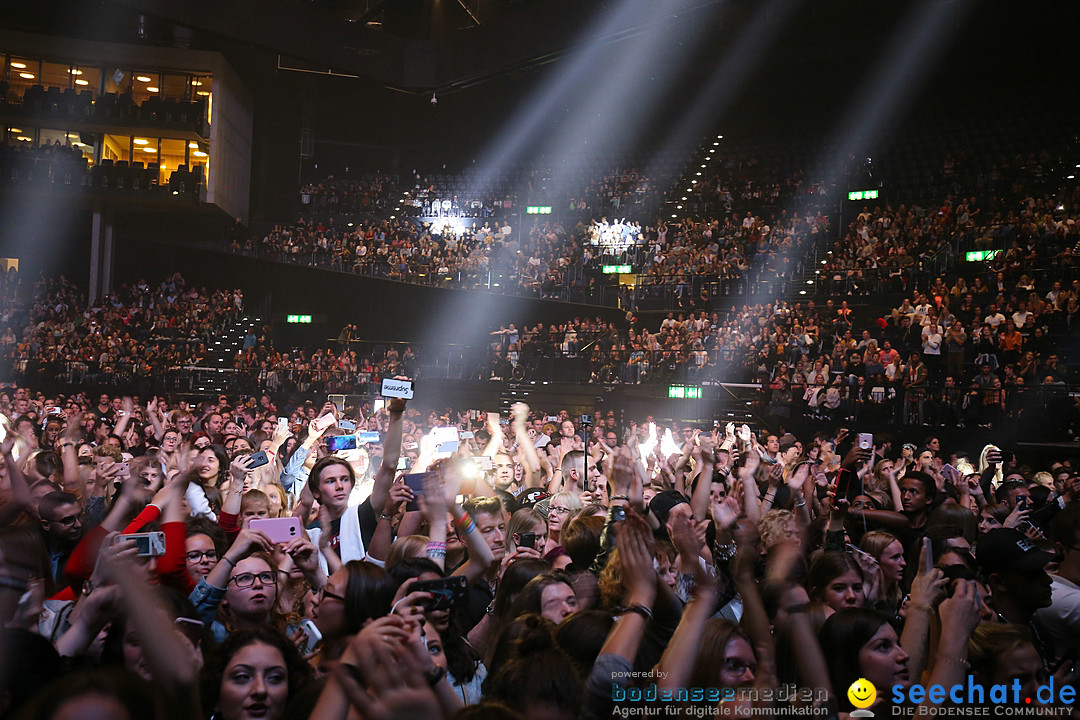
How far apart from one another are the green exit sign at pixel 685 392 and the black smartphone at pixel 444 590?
16.5 metres

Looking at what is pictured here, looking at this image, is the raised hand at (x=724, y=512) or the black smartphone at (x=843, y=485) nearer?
the raised hand at (x=724, y=512)

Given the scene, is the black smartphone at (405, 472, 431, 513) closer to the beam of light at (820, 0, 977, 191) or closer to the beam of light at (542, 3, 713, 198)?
the beam of light at (820, 0, 977, 191)

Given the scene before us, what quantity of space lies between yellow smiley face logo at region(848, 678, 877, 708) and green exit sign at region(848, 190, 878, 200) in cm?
2352

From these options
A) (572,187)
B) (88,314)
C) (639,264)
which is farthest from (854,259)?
(88,314)

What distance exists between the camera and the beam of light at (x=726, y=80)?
26.1 m

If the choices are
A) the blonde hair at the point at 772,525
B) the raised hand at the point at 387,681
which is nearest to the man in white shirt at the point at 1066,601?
the blonde hair at the point at 772,525

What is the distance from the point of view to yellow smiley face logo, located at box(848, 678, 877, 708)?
313cm

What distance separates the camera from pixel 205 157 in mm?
31875

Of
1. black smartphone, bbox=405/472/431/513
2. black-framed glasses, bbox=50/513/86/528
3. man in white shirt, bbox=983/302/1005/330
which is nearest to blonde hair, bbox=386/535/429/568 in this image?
black smartphone, bbox=405/472/431/513

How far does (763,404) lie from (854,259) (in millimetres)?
6337

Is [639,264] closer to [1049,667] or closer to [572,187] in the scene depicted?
[572,187]

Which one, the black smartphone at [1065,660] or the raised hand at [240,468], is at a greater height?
the raised hand at [240,468]

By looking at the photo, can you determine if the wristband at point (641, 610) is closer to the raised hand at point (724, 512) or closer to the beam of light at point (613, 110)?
the raised hand at point (724, 512)

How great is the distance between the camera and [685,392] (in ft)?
63.1
